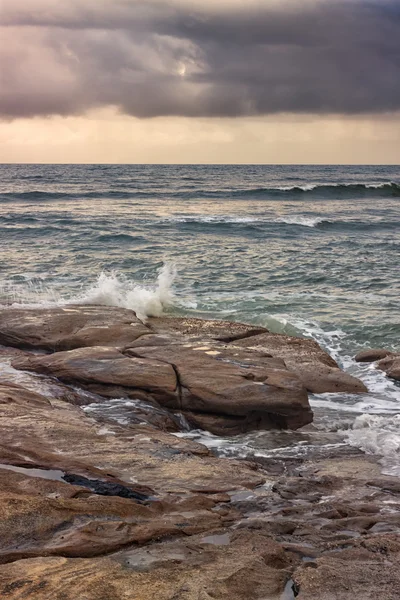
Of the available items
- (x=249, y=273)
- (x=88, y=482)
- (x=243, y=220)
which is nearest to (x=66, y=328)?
(x=88, y=482)

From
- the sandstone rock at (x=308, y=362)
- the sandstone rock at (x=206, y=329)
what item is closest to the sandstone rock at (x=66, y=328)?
the sandstone rock at (x=206, y=329)

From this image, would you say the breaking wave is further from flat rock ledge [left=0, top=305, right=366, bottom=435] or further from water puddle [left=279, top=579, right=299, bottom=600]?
water puddle [left=279, top=579, right=299, bottom=600]

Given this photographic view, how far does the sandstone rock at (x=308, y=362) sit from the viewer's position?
34.7 ft

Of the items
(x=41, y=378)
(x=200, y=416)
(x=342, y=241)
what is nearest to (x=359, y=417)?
(x=200, y=416)

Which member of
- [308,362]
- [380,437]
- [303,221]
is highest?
[303,221]

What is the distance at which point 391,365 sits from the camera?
12.0 m

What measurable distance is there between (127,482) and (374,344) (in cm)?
935

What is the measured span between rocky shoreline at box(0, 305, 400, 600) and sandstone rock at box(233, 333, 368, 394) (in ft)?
0.14

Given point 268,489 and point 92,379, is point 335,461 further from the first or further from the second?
point 92,379

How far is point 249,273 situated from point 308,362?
10153 millimetres

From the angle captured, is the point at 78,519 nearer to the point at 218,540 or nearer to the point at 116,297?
the point at 218,540

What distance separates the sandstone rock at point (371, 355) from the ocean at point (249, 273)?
0.20 m

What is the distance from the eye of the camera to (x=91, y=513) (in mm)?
4754

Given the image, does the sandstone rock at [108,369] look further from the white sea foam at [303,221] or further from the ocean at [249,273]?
the white sea foam at [303,221]
